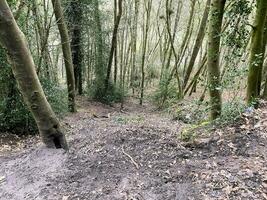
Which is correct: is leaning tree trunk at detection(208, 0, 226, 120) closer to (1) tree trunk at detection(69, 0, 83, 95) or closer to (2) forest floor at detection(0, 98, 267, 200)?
(2) forest floor at detection(0, 98, 267, 200)

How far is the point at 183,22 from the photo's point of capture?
20.9 m

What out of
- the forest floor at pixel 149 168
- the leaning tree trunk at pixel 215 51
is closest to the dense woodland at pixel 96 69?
the leaning tree trunk at pixel 215 51

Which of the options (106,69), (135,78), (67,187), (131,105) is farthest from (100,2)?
(67,187)

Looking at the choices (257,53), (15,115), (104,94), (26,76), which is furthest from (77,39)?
(257,53)

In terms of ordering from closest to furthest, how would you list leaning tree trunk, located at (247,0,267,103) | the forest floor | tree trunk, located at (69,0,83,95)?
the forest floor
leaning tree trunk, located at (247,0,267,103)
tree trunk, located at (69,0,83,95)

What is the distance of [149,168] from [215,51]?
2125mm

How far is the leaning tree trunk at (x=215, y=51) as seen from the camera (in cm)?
481

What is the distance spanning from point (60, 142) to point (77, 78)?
34.5ft

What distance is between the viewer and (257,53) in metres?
4.95

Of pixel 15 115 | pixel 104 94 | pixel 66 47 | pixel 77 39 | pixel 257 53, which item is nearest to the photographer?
pixel 257 53

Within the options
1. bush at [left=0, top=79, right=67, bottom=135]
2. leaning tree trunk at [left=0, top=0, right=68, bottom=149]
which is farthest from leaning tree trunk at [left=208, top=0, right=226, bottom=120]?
bush at [left=0, top=79, right=67, bottom=135]

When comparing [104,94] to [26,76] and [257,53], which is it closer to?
[257,53]

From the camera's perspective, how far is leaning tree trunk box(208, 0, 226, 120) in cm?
481

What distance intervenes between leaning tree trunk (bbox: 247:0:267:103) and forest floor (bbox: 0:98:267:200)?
35 cm
